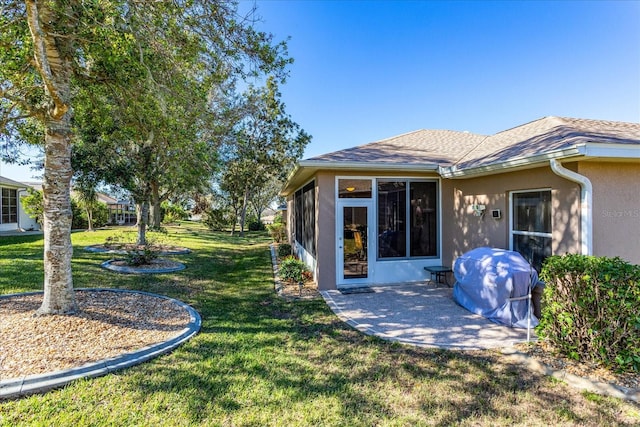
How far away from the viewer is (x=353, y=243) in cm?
821

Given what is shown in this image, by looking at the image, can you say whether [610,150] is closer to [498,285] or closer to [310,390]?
[498,285]

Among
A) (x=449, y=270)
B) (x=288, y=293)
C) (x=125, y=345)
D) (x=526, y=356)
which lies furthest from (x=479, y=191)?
(x=125, y=345)

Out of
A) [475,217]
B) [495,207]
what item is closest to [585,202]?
[495,207]

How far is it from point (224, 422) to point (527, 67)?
45.5 ft

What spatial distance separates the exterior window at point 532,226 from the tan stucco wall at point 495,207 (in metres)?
0.16

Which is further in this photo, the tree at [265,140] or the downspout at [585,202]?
the tree at [265,140]

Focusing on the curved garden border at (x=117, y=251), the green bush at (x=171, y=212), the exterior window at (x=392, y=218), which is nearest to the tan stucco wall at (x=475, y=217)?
the exterior window at (x=392, y=218)

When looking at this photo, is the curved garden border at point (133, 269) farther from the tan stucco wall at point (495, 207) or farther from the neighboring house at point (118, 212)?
the neighboring house at point (118, 212)

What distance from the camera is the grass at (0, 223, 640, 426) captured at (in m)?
3.01

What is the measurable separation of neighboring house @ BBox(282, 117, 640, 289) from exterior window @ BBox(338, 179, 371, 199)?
3 cm

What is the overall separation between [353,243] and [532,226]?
3.92 meters

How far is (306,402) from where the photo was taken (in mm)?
3256

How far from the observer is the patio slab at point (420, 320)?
191 inches

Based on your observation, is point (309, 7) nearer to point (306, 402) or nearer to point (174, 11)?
point (174, 11)
